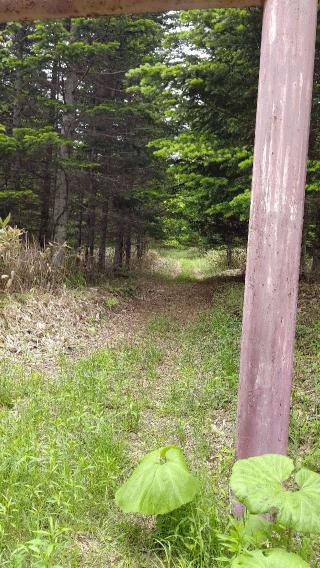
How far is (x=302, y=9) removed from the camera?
2539mm

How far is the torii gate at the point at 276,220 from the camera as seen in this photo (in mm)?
2553

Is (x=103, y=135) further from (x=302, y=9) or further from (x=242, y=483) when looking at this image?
(x=242, y=483)

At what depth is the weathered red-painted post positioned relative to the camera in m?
2.55

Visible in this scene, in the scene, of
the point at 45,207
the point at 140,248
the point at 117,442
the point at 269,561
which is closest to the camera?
the point at 269,561

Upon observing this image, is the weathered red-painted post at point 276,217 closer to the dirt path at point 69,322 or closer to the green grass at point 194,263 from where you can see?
the dirt path at point 69,322

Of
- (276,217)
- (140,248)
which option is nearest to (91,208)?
(140,248)

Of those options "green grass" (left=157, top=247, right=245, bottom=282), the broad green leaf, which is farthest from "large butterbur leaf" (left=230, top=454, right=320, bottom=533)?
"green grass" (left=157, top=247, right=245, bottom=282)

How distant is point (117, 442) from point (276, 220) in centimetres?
218

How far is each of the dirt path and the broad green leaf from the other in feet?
14.1

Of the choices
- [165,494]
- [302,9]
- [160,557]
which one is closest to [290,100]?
[302,9]

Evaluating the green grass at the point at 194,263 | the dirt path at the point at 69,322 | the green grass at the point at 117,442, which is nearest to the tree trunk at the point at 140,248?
the green grass at the point at 194,263

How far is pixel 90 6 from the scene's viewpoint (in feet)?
10.3

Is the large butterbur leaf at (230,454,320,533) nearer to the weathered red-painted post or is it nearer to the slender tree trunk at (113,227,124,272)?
the weathered red-painted post

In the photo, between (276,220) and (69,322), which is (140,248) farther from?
(276,220)
